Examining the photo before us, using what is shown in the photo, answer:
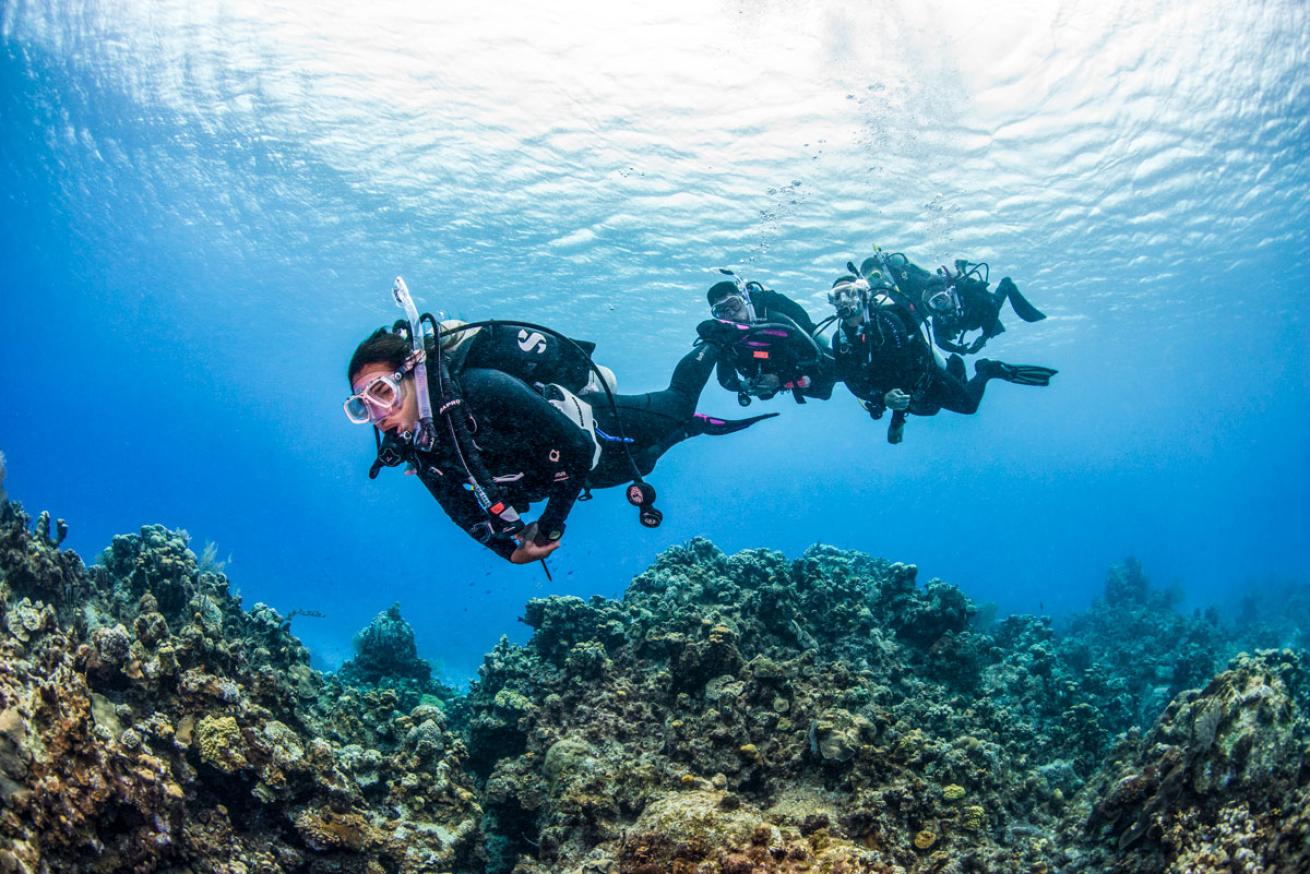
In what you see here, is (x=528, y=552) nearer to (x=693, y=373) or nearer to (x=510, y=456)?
(x=510, y=456)

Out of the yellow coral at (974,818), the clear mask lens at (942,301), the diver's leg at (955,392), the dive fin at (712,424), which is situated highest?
the clear mask lens at (942,301)

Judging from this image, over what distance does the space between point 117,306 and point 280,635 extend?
57.5 meters

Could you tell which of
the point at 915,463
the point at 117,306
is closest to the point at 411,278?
the point at 117,306

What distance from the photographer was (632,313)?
34438mm

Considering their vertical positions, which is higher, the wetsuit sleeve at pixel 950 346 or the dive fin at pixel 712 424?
the wetsuit sleeve at pixel 950 346

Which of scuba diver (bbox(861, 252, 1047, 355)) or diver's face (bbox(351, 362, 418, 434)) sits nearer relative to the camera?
diver's face (bbox(351, 362, 418, 434))

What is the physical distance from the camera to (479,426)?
428 cm

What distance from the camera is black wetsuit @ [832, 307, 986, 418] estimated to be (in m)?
10.2

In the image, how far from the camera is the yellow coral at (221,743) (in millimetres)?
4168

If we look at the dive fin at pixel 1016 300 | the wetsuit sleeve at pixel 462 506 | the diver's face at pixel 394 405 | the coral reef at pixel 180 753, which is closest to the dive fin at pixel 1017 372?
the dive fin at pixel 1016 300

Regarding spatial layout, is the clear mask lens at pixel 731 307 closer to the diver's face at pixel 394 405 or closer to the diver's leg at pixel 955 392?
the diver's leg at pixel 955 392

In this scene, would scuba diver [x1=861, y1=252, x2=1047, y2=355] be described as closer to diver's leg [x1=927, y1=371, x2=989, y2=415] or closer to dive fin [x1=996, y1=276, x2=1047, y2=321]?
dive fin [x1=996, y1=276, x2=1047, y2=321]

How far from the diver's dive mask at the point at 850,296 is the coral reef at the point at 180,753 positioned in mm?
8040

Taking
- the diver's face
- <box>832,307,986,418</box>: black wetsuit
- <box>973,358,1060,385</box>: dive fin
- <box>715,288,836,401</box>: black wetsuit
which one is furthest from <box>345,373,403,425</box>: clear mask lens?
<box>973,358,1060,385</box>: dive fin
